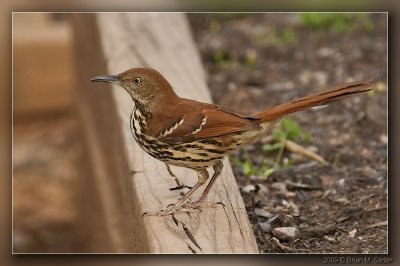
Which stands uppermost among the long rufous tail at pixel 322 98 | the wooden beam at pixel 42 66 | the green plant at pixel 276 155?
the wooden beam at pixel 42 66

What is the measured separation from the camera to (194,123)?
4.14 metres

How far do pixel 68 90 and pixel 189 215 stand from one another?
418 cm

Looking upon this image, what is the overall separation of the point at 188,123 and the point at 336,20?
3.57m

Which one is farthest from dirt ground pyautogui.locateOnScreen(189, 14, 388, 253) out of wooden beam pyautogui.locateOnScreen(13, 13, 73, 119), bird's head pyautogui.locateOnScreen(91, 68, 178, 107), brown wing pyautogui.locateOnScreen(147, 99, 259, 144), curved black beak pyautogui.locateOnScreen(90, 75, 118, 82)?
wooden beam pyautogui.locateOnScreen(13, 13, 73, 119)

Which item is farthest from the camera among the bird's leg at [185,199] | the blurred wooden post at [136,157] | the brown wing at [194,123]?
the brown wing at [194,123]

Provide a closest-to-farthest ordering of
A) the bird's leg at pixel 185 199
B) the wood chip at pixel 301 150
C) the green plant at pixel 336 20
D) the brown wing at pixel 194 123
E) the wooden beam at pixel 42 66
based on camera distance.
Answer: the bird's leg at pixel 185 199 < the brown wing at pixel 194 123 < the wood chip at pixel 301 150 < the green plant at pixel 336 20 < the wooden beam at pixel 42 66

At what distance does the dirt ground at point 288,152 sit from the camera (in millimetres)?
4539

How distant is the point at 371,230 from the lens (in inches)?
175

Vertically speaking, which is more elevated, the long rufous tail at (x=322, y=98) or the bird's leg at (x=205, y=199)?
the long rufous tail at (x=322, y=98)

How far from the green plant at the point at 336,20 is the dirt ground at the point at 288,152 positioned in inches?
2.3

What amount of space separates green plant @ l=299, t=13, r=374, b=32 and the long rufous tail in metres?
3.22

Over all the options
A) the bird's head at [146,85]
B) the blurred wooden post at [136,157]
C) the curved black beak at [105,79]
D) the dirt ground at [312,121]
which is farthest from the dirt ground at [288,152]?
the curved black beak at [105,79]

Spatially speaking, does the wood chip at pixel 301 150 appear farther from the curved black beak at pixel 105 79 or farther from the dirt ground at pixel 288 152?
the curved black beak at pixel 105 79

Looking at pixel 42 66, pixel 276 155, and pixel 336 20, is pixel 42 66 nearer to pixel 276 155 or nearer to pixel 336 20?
pixel 336 20
